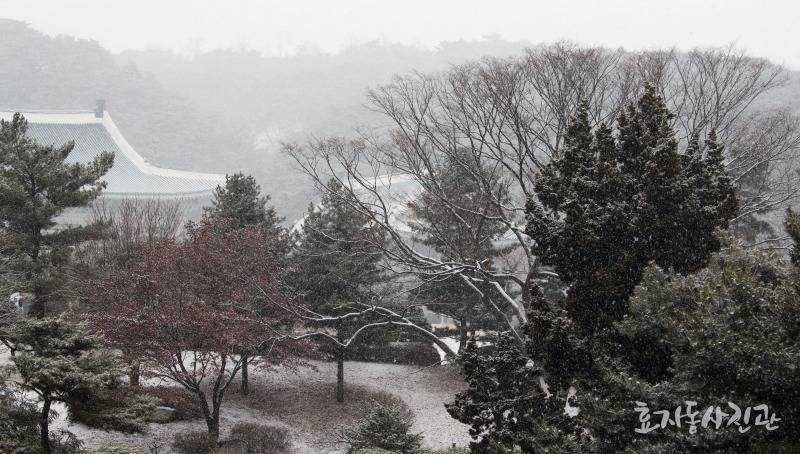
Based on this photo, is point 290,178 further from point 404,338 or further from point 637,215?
point 637,215

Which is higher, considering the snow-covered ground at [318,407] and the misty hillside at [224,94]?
the misty hillside at [224,94]

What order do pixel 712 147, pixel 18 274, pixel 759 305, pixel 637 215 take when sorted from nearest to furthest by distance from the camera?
pixel 759 305 → pixel 637 215 → pixel 712 147 → pixel 18 274

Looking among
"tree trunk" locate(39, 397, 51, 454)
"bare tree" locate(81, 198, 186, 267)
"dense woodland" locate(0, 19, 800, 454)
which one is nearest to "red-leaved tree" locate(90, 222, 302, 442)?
"dense woodland" locate(0, 19, 800, 454)

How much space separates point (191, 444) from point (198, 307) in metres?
2.34

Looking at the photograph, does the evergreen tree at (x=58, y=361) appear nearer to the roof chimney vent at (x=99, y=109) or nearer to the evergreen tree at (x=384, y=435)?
the evergreen tree at (x=384, y=435)

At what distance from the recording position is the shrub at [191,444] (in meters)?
10.9

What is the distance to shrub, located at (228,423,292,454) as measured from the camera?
1144 centimetres

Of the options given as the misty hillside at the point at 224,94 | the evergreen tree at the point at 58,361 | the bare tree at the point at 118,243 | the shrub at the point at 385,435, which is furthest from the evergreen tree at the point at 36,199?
the misty hillside at the point at 224,94

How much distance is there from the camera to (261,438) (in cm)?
1179

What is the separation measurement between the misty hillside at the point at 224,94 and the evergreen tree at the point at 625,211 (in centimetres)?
3826

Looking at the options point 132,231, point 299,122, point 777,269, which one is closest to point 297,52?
point 299,122

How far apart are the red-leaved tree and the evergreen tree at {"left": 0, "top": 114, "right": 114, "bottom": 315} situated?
7.03 ft

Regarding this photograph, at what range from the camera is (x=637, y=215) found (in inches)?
298

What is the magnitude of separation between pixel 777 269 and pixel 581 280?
2.14 m
